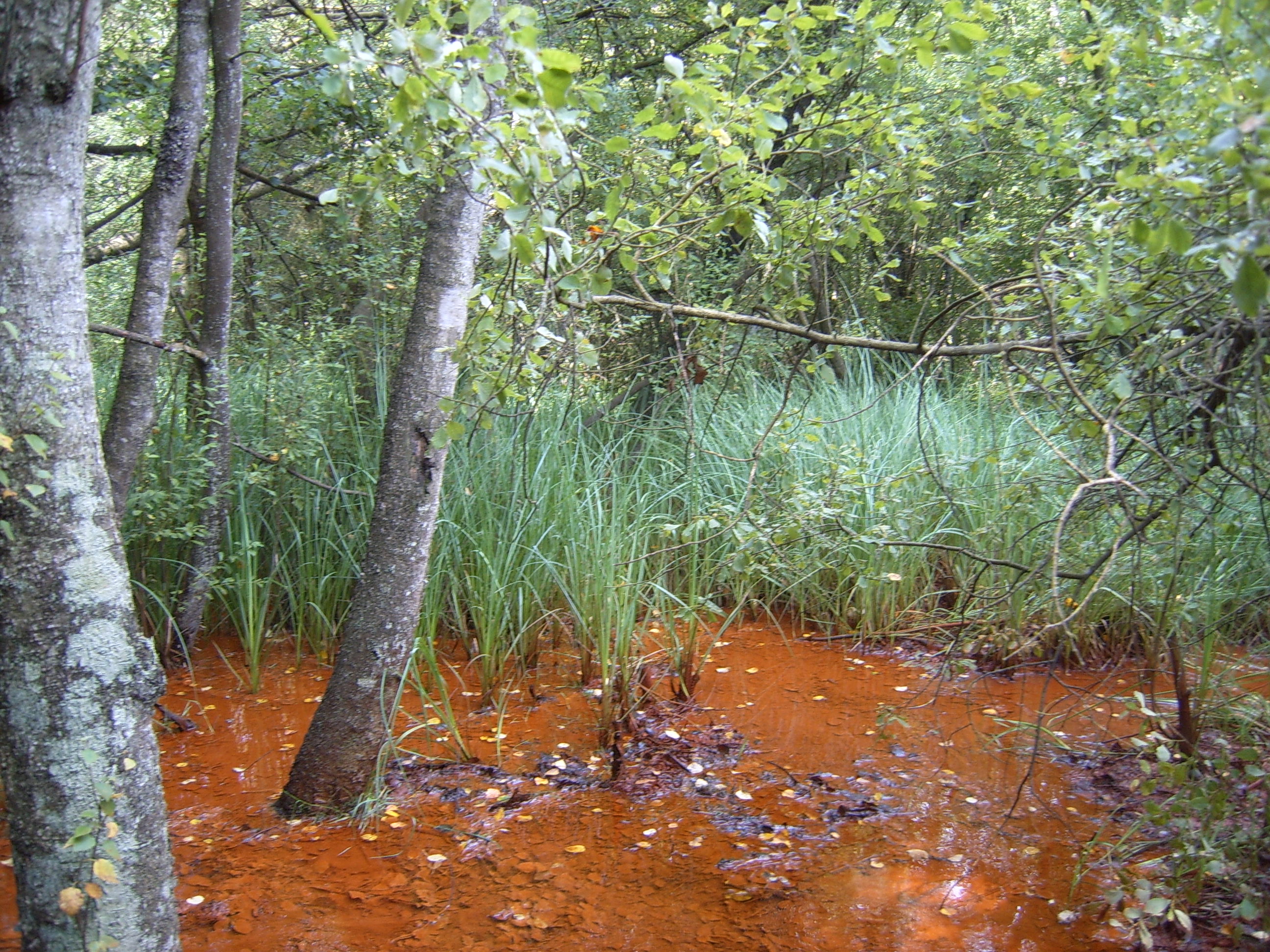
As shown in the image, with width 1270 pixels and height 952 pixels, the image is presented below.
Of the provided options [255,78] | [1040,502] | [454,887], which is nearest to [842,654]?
[1040,502]

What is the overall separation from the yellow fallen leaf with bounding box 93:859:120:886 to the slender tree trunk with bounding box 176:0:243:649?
227 cm

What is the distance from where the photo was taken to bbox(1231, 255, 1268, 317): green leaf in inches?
46.9

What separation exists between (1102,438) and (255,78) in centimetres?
422

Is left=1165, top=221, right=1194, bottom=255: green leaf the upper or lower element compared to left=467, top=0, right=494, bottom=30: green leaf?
lower

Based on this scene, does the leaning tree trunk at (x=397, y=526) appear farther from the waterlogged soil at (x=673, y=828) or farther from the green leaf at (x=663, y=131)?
the green leaf at (x=663, y=131)

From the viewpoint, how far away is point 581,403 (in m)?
5.04

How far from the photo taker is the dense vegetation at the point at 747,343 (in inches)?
79.2

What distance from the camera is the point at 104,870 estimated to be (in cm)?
171

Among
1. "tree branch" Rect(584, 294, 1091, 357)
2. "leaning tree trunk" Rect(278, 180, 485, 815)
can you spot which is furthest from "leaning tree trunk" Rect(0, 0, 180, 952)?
"tree branch" Rect(584, 294, 1091, 357)

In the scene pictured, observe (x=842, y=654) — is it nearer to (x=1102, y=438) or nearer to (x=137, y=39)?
(x=1102, y=438)

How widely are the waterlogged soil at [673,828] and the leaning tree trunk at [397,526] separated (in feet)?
0.70

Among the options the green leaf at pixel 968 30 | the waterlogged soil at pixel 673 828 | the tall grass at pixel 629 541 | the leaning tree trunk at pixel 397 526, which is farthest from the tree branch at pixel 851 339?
the waterlogged soil at pixel 673 828

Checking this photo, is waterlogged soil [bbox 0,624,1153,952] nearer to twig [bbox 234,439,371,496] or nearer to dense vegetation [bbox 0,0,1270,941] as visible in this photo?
dense vegetation [bbox 0,0,1270,941]

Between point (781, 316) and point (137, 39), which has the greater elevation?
point (137, 39)
